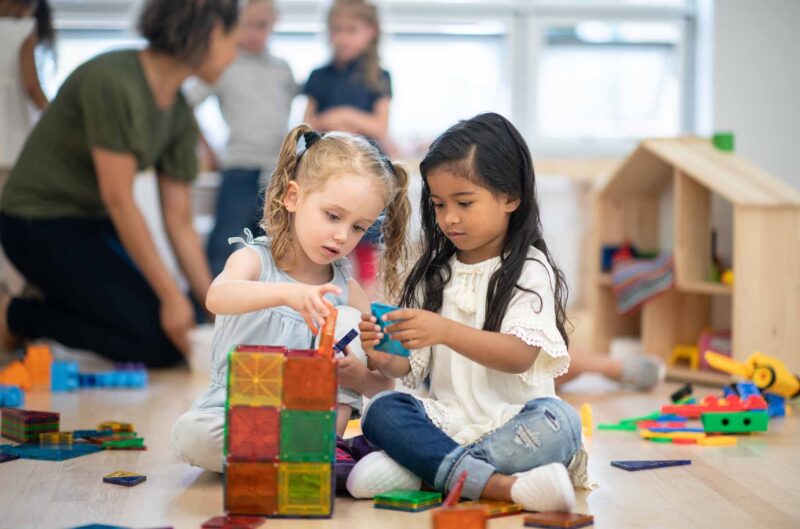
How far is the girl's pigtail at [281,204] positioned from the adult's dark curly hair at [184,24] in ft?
3.97

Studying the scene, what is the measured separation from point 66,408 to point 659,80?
10.6 feet

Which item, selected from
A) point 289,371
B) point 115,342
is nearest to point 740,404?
point 289,371

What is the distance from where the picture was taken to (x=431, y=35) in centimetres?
460

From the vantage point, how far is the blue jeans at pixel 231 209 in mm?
3844

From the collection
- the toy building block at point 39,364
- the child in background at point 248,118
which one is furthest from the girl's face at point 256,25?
the toy building block at point 39,364

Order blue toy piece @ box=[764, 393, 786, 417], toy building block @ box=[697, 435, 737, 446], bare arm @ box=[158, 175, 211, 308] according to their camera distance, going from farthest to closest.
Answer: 1. bare arm @ box=[158, 175, 211, 308]
2. blue toy piece @ box=[764, 393, 786, 417]
3. toy building block @ box=[697, 435, 737, 446]

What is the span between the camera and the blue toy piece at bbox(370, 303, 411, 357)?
1.40m

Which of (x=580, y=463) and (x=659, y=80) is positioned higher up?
(x=659, y=80)

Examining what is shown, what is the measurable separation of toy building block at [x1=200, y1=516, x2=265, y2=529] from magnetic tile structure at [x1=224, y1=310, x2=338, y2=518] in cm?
2

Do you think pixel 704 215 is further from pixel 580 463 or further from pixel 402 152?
pixel 402 152

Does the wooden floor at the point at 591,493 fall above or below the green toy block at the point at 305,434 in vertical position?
below

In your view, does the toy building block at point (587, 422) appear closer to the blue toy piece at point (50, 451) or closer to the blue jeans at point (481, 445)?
the blue jeans at point (481, 445)

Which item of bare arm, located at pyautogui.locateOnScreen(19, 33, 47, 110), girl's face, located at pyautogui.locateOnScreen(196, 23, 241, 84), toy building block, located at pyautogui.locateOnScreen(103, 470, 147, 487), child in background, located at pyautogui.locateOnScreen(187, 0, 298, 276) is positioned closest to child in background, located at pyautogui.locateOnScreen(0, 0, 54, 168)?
bare arm, located at pyautogui.locateOnScreen(19, 33, 47, 110)

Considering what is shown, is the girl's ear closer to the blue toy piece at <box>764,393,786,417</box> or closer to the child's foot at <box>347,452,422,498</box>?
the child's foot at <box>347,452,422,498</box>
